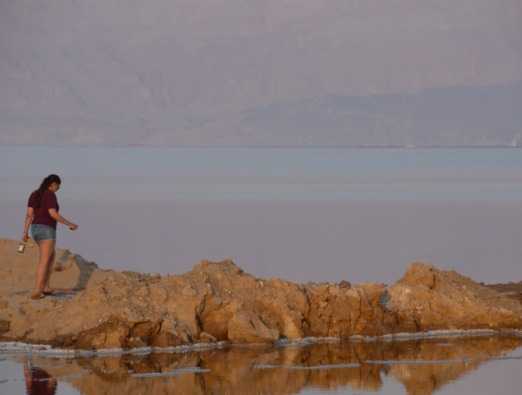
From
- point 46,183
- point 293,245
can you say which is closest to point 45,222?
point 46,183

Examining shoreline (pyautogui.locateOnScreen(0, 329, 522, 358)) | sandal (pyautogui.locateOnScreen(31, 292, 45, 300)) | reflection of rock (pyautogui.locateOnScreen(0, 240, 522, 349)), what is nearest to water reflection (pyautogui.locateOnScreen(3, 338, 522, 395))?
shoreline (pyautogui.locateOnScreen(0, 329, 522, 358))

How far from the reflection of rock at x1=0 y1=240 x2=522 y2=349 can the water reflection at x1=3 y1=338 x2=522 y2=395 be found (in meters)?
0.31

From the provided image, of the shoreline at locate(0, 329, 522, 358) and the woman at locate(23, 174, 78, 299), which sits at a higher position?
the woman at locate(23, 174, 78, 299)

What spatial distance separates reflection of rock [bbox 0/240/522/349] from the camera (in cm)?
1281

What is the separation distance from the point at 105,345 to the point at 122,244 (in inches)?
488

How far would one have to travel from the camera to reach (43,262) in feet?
46.4

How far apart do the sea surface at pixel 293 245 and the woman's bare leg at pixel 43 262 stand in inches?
61.9

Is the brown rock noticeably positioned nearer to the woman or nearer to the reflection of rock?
the reflection of rock

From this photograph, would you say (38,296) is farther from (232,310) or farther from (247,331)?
(247,331)

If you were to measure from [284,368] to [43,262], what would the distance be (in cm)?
321

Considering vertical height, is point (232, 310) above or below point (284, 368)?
above

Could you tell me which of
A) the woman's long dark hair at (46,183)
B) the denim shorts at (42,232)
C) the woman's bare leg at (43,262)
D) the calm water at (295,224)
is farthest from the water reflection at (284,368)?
the calm water at (295,224)

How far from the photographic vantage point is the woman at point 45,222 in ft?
46.5

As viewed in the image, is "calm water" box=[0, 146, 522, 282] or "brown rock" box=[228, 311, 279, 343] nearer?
"brown rock" box=[228, 311, 279, 343]
